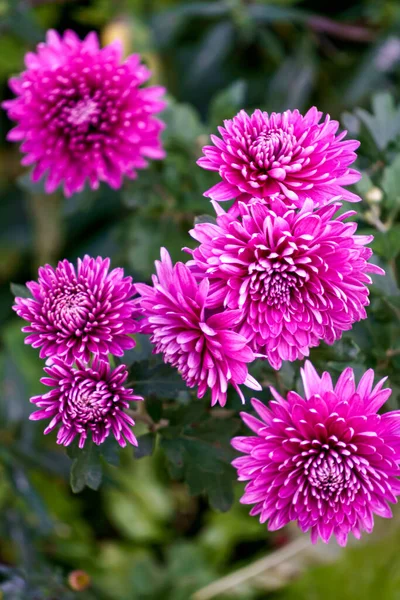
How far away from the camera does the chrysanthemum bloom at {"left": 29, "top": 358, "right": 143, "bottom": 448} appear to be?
56 centimetres

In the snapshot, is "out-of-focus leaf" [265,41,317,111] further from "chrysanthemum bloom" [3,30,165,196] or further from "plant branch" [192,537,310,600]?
"plant branch" [192,537,310,600]

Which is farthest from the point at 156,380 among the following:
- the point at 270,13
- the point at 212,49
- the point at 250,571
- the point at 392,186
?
the point at 212,49

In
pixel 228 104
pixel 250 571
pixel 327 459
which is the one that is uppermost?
pixel 228 104

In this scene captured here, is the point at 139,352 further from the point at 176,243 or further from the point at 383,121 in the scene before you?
the point at 383,121

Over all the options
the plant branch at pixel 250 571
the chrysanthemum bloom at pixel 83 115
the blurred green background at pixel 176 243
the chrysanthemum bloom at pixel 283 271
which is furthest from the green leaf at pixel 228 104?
the plant branch at pixel 250 571

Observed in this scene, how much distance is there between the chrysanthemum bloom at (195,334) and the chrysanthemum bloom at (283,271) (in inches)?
0.6

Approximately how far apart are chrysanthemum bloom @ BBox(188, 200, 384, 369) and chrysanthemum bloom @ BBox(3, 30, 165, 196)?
278 millimetres

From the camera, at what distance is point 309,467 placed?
1.87 feet

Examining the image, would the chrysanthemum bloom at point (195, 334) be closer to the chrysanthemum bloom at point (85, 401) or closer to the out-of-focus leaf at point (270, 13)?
the chrysanthemum bloom at point (85, 401)

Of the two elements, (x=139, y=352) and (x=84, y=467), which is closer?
(x=84, y=467)

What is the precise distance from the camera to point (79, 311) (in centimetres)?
57

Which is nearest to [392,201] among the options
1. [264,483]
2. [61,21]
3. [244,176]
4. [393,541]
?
[244,176]

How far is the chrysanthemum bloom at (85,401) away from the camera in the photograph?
0.56 meters

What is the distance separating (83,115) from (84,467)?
0.40m
